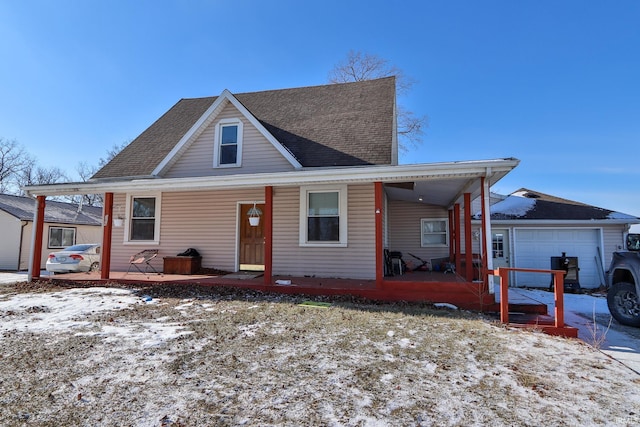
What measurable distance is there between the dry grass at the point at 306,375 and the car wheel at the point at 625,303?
95.4 inches

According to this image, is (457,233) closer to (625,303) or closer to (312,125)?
(625,303)

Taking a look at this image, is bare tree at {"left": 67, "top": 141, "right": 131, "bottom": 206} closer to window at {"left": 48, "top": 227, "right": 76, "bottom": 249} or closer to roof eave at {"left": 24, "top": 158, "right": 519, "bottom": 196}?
window at {"left": 48, "top": 227, "right": 76, "bottom": 249}

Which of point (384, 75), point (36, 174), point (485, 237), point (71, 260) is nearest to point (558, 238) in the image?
point (485, 237)

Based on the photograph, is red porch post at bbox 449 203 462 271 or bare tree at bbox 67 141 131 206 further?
bare tree at bbox 67 141 131 206

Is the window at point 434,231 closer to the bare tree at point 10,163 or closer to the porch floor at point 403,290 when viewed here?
the porch floor at point 403,290

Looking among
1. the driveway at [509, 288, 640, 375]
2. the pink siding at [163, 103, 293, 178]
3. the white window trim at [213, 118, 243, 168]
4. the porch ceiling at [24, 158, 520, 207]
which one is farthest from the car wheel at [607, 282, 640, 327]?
the white window trim at [213, 118, 243, 168]

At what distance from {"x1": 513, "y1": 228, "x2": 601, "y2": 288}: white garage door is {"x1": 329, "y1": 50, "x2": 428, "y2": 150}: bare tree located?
10.1 m

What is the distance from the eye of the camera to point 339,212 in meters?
8.97

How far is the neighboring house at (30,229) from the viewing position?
16953 mm

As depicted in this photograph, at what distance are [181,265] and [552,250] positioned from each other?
41.5ft

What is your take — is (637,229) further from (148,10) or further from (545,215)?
(148,10)

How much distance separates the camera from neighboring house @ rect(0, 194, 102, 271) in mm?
16953

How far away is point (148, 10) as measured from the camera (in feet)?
30.6

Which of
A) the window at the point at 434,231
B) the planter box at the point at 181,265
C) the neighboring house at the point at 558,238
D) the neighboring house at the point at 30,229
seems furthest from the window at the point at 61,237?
the neighboring house at the point at 558,238
